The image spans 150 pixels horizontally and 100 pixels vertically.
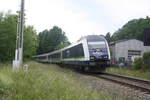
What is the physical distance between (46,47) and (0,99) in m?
94.1

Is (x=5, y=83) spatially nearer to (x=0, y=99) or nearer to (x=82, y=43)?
(x=0, y=99)

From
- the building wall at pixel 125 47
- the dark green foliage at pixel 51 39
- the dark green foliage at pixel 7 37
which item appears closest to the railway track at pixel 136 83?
the dark green foliage at pixel 7 37

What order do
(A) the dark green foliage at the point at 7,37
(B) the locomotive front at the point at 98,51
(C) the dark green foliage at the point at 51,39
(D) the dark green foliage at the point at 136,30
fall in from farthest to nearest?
(C) the dark green foliage at the point at 51,39 < (D) the dark green foliage at the point at 136,30 < (A) the dark green foliage at the point at 7,37 < (B) the locomotive front at the point at 98,51

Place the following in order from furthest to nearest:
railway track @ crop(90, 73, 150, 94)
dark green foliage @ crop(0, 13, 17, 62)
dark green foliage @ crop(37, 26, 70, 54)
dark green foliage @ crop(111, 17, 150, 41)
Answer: dark green foliage @ crop(37, 26, 70, 54)
dark green foliage @ crop(111, 17, 150, 41)
dark green foliage @ crop(0, 13, 17, 62)
railway track @ crop(90, 73, 150, 94)

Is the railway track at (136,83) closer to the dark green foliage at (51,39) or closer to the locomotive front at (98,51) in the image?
the locomotive front at (98,51)

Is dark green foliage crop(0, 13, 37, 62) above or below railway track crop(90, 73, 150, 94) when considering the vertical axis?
above

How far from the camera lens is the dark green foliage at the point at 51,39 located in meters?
98.4

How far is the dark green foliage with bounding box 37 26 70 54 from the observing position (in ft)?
323

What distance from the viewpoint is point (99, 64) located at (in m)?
18.3

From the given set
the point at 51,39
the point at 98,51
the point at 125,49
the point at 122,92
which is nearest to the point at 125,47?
the point at 125,49

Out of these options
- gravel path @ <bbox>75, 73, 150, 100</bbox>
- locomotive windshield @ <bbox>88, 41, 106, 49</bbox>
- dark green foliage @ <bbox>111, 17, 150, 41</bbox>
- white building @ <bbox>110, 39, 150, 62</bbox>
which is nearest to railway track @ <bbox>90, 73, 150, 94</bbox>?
gravel path @ <bbox>75, 73, 150, 100</bbox>

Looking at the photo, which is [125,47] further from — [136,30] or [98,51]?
[98,51]

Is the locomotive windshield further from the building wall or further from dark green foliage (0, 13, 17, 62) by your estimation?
the building wall

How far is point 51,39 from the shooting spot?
103 m
